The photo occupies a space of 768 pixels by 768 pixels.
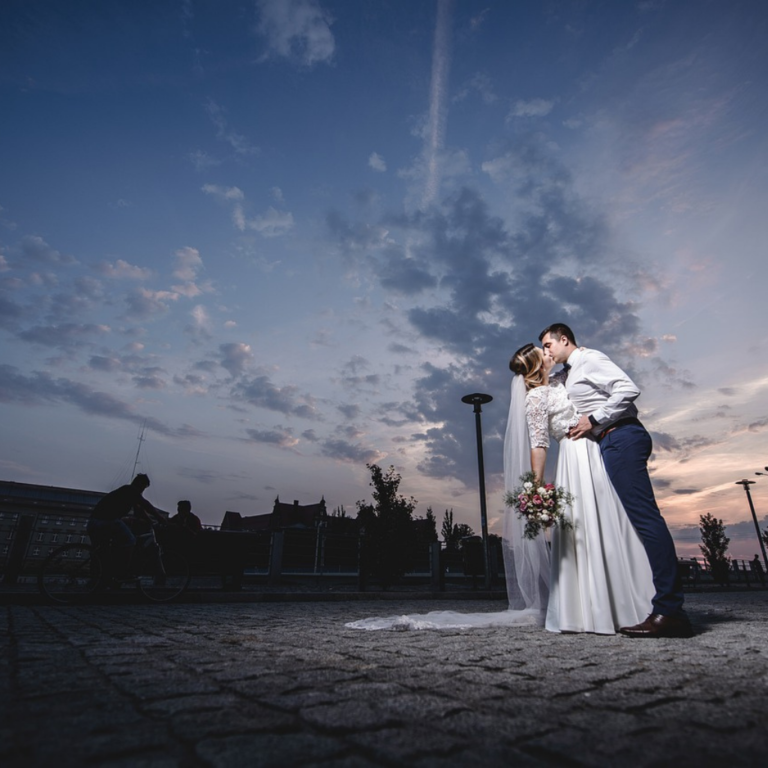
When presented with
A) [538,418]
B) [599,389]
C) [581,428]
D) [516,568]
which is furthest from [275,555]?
[599,389]

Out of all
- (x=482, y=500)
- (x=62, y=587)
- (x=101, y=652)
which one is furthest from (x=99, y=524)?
(x=482, y=500)

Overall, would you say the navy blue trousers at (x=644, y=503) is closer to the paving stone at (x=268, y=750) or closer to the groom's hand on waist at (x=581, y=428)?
the groom's hand on waist at (x=581, y=428)

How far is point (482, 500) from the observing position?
14.1 metres

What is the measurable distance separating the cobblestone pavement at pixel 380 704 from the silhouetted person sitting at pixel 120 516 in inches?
189

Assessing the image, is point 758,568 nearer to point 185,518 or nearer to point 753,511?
point 753,511

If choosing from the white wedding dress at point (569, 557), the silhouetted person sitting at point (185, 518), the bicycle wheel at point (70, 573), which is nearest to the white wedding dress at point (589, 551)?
the white wedding dress at point (569, 557)

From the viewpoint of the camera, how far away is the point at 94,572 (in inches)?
303

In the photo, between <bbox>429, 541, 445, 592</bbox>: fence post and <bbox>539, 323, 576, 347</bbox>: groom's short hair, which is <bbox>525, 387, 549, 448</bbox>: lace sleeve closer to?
<bbox>539, 323, 576, 347</bbox>: groom's short hair

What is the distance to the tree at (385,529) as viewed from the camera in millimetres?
13641

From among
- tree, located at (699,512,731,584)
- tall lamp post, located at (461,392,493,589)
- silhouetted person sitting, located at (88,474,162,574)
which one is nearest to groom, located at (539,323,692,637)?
silhouetted person sitting, located at (88,474,162,574)

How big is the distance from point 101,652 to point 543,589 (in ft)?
13.1

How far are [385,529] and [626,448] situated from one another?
1103 cm

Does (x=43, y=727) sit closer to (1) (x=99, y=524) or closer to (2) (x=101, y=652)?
(2) (x=101, y=652)

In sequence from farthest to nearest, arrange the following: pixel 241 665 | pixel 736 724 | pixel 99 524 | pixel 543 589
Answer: pixel 99 524, pixel 543 589, pixel 241 665, pixel 736 724
